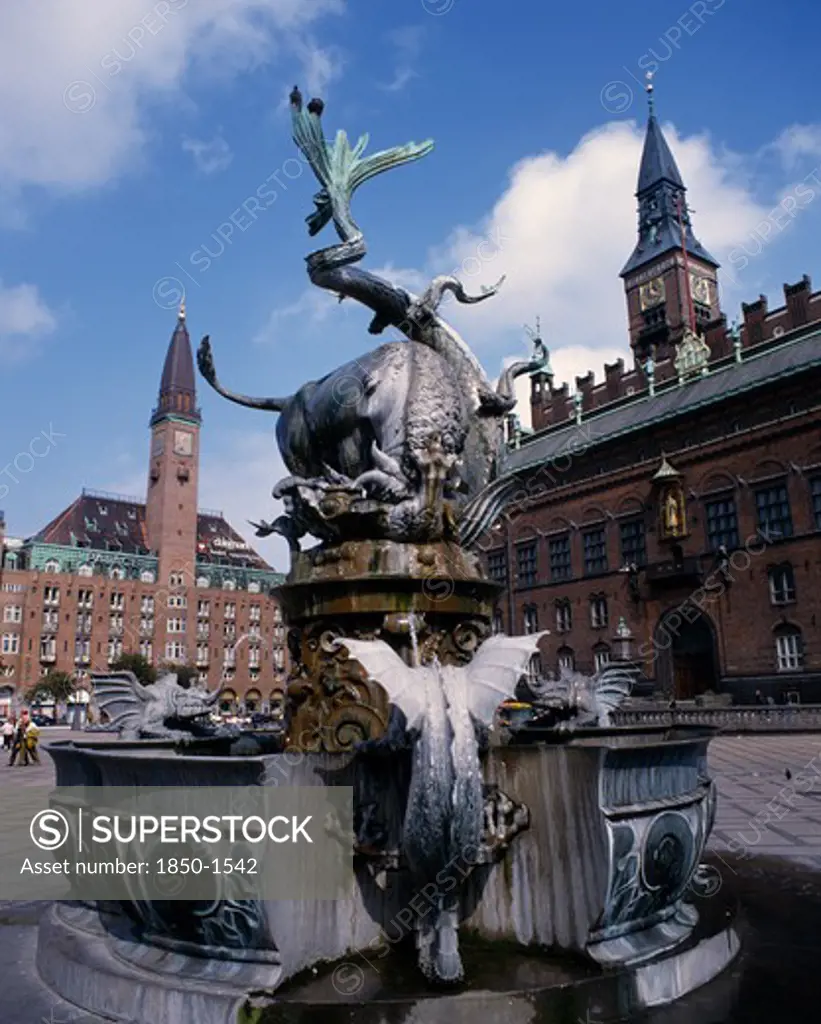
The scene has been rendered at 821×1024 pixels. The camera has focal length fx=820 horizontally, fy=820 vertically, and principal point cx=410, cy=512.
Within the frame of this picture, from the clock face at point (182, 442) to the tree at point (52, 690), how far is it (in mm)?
30339

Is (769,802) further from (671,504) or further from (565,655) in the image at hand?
(565,655)

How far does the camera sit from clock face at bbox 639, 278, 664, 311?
219 feet

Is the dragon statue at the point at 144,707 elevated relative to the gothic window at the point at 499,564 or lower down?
lower down

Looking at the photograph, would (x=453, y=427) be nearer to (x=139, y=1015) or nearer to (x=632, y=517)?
(x=139, y=1015)

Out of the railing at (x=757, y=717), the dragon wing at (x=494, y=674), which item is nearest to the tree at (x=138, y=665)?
the railing at (x=757, y=717)

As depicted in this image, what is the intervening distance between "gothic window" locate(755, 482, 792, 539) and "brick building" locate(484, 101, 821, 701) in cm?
6

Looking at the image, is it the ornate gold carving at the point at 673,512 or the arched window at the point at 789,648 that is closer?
the arched window at the point at 789,648

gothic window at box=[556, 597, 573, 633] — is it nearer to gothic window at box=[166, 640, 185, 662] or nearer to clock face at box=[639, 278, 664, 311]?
clock face at box=[639, 278, 664, 311]

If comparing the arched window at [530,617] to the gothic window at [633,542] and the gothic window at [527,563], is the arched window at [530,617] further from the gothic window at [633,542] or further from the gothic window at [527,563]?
the gothic window at [633,542]

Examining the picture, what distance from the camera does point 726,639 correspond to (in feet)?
126

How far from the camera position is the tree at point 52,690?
222 ft

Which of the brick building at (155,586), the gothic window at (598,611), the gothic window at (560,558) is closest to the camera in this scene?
the gothic window at (598,611)

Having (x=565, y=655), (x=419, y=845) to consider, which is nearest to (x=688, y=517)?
(x=565, y=655)

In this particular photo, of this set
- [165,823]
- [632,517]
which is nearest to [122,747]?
[165,823]
